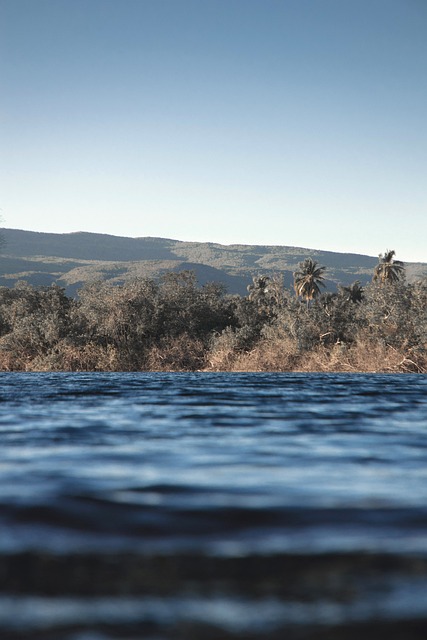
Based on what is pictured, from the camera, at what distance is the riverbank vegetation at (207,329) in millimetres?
44562

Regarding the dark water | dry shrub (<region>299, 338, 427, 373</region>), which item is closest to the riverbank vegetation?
dry shrub (<region>299, 338, 427, 373</region>)

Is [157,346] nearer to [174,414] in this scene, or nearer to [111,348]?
[111,348]

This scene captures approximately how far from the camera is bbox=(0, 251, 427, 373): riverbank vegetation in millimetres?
44562

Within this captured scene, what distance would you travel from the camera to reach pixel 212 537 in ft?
14.7

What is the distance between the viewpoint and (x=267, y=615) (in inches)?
127

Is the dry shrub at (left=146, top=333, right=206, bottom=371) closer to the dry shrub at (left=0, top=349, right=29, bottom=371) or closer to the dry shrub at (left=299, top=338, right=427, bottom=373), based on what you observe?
the dry shrub at (left=299, top=338, right=427, bottom=373)

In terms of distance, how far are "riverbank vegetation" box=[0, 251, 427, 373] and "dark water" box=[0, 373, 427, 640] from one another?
35685 millimetres

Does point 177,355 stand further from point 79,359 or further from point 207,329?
point 79,359

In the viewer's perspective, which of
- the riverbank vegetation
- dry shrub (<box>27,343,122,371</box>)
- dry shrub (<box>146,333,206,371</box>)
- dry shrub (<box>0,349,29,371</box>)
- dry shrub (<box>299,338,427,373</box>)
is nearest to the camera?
dry shrub (<box>299,338,427,373</box>)

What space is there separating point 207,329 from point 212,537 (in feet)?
156

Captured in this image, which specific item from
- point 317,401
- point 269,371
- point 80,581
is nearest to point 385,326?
point 269,371

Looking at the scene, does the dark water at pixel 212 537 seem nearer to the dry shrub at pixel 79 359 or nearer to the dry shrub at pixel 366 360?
the dry shrub at pixel 366 360

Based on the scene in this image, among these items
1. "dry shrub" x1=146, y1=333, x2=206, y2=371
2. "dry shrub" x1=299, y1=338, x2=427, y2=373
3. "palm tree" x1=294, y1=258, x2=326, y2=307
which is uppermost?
"palm tree" x1=294, y1=258, x2=326, y2=307

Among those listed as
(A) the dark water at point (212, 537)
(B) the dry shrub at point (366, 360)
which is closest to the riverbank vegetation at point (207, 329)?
(B) the dry shrub at point (366, 360)
